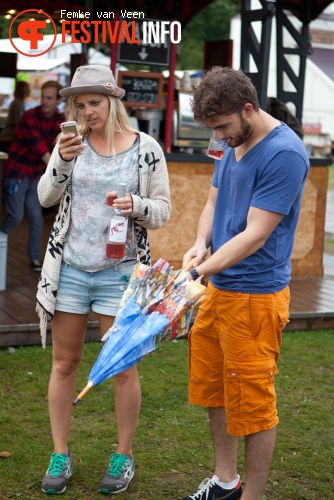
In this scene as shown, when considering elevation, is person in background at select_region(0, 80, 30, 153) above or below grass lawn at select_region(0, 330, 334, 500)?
above

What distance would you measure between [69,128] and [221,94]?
73 cm

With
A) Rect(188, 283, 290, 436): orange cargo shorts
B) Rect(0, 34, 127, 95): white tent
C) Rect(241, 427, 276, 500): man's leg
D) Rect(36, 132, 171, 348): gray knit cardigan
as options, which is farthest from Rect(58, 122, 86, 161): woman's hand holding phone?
Rect(0, 34, 127, 95): white tent

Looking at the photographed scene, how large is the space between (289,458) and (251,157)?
1.86 metres

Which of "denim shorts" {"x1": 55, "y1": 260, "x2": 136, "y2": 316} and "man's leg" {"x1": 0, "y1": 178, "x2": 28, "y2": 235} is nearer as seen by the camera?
"denim shorts" {"x1": 55, "y1": 260, "x2": 136, "y2": 316}

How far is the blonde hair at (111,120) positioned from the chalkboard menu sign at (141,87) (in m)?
4.26

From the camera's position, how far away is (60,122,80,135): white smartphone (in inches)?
132

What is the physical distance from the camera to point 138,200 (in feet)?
11.6

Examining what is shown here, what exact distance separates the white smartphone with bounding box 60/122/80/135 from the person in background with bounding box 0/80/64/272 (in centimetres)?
435

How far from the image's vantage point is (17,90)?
12531 millimetres

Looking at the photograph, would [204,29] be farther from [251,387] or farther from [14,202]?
[251,387]

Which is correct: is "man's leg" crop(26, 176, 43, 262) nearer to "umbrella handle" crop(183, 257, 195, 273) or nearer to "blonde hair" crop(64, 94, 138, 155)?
"blonde hair" crop(64, 94, 138, 155)

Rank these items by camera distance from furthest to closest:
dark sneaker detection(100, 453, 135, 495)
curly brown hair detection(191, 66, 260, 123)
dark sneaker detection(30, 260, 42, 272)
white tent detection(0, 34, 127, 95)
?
white tent detection(0, 34, 127, 95)
dark sneaker detection(30, 260, 42, 272)
dark sneaker detection(100, 453, 135, 495)
curly brown hair detection(191, 66, 260, 123)

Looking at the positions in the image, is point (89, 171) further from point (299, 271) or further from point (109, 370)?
point (299, 271)

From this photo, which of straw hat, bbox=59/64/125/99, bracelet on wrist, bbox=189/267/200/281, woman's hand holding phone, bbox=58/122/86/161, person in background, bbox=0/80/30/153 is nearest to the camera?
bracelet on wrist, bbox=189/267/200/281
